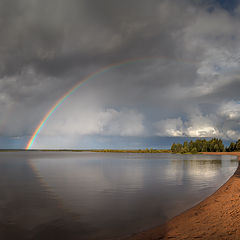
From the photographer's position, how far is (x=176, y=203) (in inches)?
770

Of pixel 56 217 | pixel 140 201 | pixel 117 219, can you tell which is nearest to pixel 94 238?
pixel 117 219

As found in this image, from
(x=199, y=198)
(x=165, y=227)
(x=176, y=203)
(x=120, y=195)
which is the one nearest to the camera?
(x=165, y=227)

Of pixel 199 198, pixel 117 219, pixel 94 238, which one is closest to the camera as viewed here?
pixel 94 238

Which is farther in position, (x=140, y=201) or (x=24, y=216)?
(x=140, y=201)

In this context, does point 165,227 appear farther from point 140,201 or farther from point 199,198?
point 199,198

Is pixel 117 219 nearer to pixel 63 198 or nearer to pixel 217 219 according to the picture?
pixel 217 219

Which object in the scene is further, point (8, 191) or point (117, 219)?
point (8, 191)

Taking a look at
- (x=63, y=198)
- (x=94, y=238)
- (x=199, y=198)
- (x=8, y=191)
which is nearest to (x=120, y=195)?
(x=63, y=198)

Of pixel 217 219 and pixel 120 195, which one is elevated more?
pixel 217 219

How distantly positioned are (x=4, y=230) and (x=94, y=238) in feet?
18.7

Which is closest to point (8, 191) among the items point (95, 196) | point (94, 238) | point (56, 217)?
point (95, 196)

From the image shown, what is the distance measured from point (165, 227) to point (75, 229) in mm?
5396

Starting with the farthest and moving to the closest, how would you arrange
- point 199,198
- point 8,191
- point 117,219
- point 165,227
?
point 8,191 → point 199,198 → point 117,219 → point 165,227

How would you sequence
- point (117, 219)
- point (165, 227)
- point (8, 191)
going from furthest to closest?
point (8, 191) → point (117, 219) → point (165, 227)
